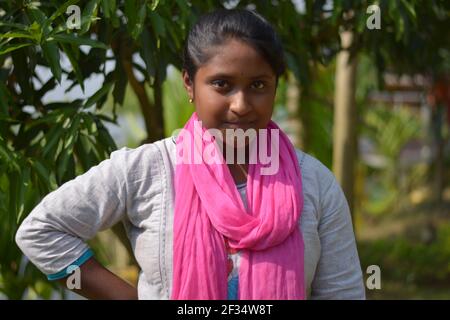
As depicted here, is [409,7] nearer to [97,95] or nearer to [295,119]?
[97,95]

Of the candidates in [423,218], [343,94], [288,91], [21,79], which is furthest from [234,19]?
[423,218]

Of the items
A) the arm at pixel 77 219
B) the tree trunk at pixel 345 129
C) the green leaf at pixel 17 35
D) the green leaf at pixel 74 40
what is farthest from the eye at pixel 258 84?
the tree trunk at pixel 345 129

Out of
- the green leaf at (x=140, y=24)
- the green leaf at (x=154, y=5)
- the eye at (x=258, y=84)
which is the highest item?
the green leaf at (x=154, y=5)

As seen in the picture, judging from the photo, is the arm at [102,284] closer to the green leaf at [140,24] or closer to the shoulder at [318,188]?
the shoulder at [318,188]

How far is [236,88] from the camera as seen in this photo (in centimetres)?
191

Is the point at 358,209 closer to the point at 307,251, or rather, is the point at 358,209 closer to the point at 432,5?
the point at 432,5

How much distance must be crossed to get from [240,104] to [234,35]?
157 millimetres

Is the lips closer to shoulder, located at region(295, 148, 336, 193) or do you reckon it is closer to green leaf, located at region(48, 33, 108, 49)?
shoulder, located at region(295, 148, 336, 193)

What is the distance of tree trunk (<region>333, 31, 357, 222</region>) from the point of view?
5.44 meters

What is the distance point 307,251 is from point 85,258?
0.51 metres

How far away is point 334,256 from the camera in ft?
6.40

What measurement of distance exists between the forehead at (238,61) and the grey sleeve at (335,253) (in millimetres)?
320

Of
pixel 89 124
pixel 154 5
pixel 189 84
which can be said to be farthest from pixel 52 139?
pixel 189 84

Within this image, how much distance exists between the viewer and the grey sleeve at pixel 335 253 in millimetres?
1951
